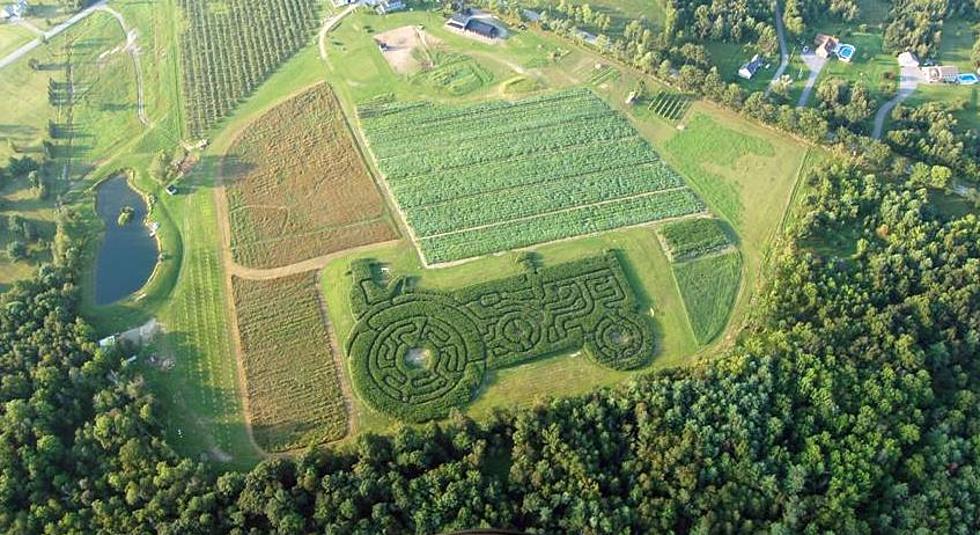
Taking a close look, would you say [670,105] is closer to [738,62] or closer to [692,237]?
[738,62]

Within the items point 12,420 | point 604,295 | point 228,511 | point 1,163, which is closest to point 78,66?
point 1,163

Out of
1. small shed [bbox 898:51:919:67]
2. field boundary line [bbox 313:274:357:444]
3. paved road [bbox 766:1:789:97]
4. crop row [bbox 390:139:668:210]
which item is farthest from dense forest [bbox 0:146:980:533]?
small shed [bbox 898:51:919:67]

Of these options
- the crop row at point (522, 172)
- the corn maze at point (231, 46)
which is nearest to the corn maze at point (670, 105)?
the crop row at point (522, 172)

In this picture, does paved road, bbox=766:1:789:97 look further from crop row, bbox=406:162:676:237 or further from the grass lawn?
the grass lawn

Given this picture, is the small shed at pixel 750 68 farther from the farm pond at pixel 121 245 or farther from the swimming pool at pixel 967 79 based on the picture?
the farm pond at pixel 121 245

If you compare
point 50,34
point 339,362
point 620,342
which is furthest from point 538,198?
point 50,34

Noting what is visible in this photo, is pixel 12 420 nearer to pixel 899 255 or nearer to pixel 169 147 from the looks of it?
pixel 169 147
